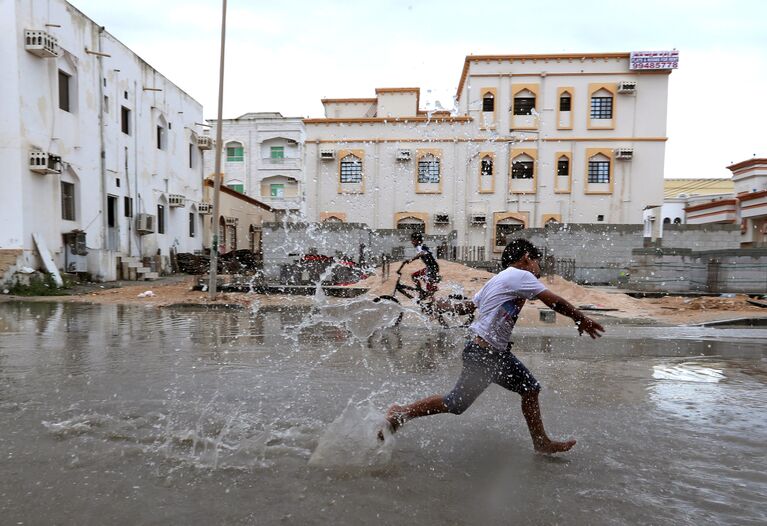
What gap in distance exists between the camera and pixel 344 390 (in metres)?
5.23

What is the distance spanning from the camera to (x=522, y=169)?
33.6 meters

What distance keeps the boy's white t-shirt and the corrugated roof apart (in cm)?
5133

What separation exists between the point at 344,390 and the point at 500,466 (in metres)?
2.16

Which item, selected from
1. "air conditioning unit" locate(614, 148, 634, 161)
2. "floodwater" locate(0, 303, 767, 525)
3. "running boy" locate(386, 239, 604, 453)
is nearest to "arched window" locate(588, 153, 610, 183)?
"air conditioning unit" locate(614, 148, 634, 161)

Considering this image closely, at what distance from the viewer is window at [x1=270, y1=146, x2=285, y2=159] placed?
4266 centimetres

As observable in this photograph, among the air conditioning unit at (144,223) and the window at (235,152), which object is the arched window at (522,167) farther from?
the window at (235,152)

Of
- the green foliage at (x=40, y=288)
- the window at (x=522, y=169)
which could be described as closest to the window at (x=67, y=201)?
the green foliage at (x=40, y=288)

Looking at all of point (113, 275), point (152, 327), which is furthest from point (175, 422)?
point (113, 275)

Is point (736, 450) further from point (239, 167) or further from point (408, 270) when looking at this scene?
point (239, 167)

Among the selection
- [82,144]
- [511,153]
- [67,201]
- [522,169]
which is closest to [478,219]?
[522,169]

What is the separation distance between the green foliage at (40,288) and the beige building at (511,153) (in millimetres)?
19958

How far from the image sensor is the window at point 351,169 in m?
33.9

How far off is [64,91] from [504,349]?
68.2ft

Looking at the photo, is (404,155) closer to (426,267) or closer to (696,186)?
(426,267)
